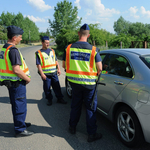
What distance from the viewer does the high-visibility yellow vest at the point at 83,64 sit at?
251 cm

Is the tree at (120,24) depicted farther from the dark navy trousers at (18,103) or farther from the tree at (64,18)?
the dark navy trousers at (18,103)

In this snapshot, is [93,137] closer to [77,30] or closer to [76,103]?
[76,103]

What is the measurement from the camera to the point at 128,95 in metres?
2.40

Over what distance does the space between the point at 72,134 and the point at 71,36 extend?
15.6 metres

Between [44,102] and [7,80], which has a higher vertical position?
[7,80]

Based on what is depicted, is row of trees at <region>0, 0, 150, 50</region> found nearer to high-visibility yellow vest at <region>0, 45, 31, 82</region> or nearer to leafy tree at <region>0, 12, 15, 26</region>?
leafy tree at <region>0, 12, 15, 26</region>

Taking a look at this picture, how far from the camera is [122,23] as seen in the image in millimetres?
79188

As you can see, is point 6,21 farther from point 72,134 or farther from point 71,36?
point 72,134

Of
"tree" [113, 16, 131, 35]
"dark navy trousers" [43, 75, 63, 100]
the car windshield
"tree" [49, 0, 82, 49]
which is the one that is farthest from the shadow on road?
"tree" [113, 16, 131, 35]

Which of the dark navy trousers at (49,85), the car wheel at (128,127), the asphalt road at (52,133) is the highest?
the dark navy trousers at (49,85)

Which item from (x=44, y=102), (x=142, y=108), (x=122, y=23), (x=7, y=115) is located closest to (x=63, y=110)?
(x=44, y=102)

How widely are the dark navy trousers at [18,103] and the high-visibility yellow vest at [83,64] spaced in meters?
0.99

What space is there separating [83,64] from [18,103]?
54.2 inches

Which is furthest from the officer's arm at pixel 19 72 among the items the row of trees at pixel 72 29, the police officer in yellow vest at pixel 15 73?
the row of trees at pixel 72 29
